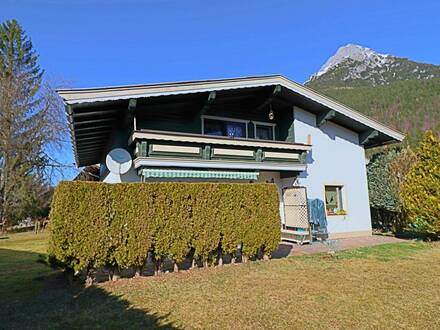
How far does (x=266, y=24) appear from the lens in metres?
29.2

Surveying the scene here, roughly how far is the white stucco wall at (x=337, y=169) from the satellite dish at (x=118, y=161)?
9822 millimetres

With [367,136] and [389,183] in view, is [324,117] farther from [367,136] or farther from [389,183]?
[389,183]

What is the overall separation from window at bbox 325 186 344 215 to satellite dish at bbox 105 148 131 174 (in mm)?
12311

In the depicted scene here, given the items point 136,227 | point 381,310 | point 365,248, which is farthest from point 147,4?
point 381,310

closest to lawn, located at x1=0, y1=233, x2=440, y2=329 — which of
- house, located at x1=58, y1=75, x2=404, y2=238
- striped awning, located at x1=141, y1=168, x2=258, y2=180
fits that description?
striped awning, located at x1=141, y1=168, x2=258, y2=180

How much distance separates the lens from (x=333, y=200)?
2067 cm

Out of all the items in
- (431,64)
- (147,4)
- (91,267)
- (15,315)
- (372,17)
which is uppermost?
(431,64)

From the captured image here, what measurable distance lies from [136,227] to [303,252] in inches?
313

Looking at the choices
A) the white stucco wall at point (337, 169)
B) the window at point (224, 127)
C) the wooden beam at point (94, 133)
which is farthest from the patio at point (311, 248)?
the wooden beam at point (94, 133)

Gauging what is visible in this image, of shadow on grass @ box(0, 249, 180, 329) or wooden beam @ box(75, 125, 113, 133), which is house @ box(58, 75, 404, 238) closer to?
wooden beam @ box(75, 125, 113, 133)

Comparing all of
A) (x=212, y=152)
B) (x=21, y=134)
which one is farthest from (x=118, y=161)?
(x=21, y=134)

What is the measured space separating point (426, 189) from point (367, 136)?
5763 millimetres

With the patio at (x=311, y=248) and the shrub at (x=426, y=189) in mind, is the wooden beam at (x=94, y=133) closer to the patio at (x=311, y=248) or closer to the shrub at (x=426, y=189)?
the patio at (x=311, y=248)

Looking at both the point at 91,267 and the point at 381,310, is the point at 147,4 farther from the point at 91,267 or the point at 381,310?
the point at 381,310
